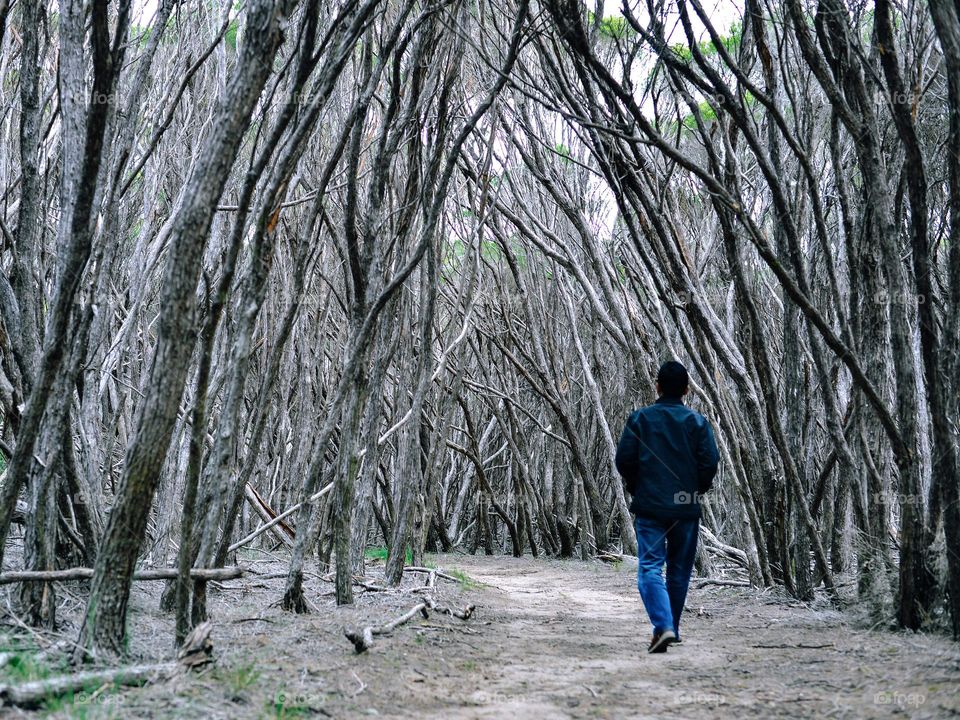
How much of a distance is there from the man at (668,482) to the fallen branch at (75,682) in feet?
7.82

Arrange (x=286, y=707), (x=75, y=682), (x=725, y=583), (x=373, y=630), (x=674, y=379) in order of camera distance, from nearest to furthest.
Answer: (x=75, y=682) < (x=286, y=707) < (x=373, y=630) < (x=674, y=379) < (x=725, y=583)

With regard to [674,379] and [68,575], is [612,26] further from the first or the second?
[68,575]

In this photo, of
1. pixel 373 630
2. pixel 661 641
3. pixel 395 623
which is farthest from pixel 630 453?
pixel 373 630

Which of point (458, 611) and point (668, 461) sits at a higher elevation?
point (668, 461)

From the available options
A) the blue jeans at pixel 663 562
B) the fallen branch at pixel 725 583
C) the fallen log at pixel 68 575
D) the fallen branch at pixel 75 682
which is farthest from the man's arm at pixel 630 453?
the fallen branch at pixel 725 583

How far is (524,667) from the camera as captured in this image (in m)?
3.69

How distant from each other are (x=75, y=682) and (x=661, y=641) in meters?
2.61

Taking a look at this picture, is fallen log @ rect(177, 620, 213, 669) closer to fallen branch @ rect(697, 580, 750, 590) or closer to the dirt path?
the dirt path

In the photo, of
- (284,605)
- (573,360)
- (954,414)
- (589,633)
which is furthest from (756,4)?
(573,360)

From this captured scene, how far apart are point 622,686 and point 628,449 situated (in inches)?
55.1

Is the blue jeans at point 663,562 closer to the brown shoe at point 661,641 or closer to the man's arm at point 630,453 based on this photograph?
the brown shoe at point 661,641

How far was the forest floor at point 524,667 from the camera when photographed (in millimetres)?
2680

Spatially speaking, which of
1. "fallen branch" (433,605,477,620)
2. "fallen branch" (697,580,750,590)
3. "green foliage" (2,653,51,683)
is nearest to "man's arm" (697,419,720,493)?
"fallen branch" (433,605,477,620)

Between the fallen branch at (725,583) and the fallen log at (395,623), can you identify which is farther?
the fallen branch at (725,583)
